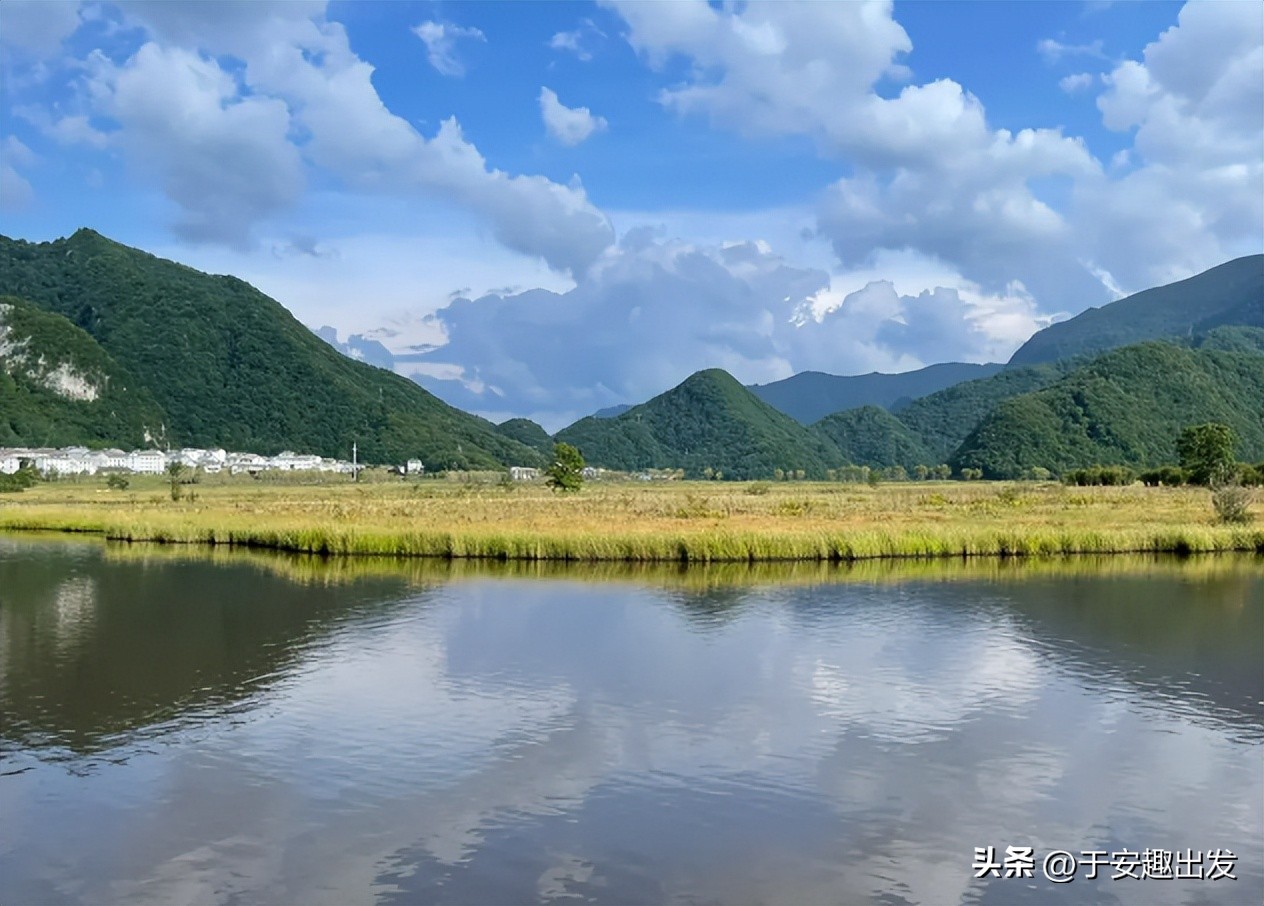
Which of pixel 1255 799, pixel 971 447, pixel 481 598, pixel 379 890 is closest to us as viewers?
pixel 379 890

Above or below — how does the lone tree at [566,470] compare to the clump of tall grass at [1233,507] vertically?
above

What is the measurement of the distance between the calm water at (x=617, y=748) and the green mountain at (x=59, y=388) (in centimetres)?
13407

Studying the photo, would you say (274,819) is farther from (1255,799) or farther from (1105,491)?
(1105,491)

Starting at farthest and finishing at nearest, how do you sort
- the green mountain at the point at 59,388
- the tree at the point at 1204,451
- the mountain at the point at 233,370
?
1. the mountain at the point at 233,370
2. the green mountain at the point at 59,388
3. the tree at the point at 1204,451

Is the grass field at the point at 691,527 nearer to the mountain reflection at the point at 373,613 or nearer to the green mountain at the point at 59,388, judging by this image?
the mountain reflection at the point at 373,613

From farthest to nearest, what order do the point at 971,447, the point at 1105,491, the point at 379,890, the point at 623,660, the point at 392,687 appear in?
the point at 971,447
the point at 1105,491
the point at 623,660
the point at 392,687
the point at 379,890

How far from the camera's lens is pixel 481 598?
26953 mm

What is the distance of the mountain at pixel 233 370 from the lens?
16638cm

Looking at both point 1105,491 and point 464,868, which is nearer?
point 464,868

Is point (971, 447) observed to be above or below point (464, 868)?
above

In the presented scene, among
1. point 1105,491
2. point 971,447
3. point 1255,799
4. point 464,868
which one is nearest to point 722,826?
point 464,868

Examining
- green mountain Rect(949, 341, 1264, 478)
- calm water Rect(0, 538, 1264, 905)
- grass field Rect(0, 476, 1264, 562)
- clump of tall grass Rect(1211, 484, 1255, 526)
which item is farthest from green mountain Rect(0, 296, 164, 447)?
clump of tall grass Rect(1211, 484, 1255, 526)

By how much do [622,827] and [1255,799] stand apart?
24.5 feet

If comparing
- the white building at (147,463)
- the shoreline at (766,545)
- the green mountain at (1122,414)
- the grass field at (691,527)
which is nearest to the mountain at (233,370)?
the white building at (147,463)
